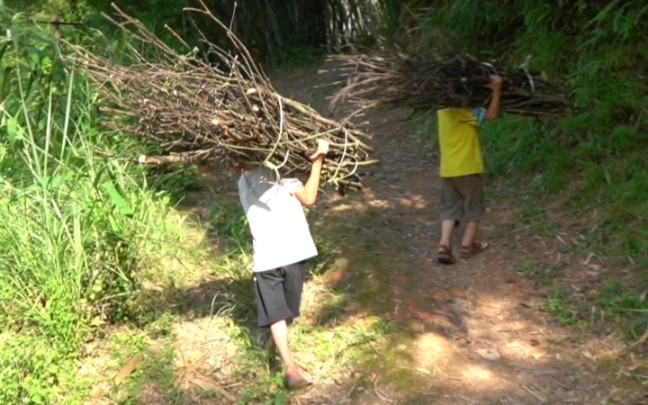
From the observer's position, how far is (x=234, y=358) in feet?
16.6

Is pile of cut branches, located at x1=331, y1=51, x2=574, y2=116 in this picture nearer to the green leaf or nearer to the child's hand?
the child's hand

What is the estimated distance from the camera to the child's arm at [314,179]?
4.61m

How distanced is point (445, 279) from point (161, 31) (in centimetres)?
726

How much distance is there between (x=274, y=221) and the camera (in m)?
4.61

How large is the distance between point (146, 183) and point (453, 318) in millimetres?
2700

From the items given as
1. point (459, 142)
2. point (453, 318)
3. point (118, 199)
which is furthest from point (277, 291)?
point (459, 142)

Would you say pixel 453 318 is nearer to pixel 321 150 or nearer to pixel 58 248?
pixel 321 150

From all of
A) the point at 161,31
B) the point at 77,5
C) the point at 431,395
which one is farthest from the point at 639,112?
the point at 77,5

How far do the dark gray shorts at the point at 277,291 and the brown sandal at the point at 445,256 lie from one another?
4.63 ft

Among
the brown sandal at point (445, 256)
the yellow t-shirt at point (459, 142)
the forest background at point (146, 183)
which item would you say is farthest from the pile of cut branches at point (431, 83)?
the brown sandal at point (445, 256)

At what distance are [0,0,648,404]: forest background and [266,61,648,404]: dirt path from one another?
22cm

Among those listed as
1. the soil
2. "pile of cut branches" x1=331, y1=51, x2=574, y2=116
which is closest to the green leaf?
the soil

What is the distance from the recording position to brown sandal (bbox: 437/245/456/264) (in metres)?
5.83

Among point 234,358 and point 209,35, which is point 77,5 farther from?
point 234,358
